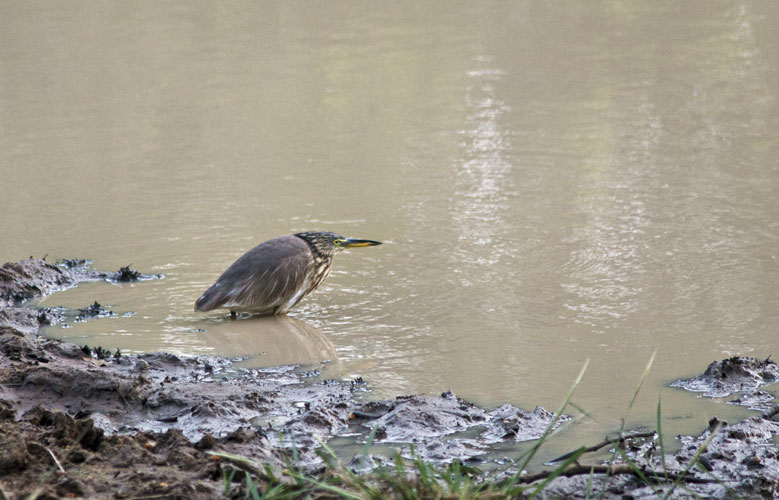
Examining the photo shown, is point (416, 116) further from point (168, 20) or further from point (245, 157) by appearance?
point (168, 20)

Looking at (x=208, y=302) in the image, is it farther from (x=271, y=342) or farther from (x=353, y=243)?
(x=353, y=243)

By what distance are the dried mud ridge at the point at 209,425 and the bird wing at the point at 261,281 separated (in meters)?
0.73

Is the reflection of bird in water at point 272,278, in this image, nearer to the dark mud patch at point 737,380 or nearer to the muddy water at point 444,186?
the muddy water at point 444,186

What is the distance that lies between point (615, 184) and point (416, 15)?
1142 cm

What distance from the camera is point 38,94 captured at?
1534 cm

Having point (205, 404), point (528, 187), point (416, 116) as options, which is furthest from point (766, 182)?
point (205, 404)

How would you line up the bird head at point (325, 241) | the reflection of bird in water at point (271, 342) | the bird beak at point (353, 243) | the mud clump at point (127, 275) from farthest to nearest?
the mud clump at point (127, 275) → the bird beak at point (353, 243) → the bird head at point (325, 241) → the reflection of bird in water at point (271, 342)

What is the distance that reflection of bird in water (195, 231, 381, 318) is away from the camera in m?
6.88

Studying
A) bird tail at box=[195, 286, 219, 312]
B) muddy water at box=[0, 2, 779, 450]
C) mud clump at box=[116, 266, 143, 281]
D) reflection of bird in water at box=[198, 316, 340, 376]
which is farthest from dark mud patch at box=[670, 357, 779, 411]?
mud clump at box=[116, 266, 143, 281]

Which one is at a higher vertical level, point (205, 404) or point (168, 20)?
Answer: point (168, 20)

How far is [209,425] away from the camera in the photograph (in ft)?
16.3

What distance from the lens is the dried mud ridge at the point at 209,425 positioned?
12.3 feet

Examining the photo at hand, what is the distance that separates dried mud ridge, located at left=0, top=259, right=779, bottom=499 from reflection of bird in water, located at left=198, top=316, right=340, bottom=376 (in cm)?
21

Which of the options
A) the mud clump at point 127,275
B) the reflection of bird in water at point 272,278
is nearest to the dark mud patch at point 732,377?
the reflection of bird in water at point 272,278
